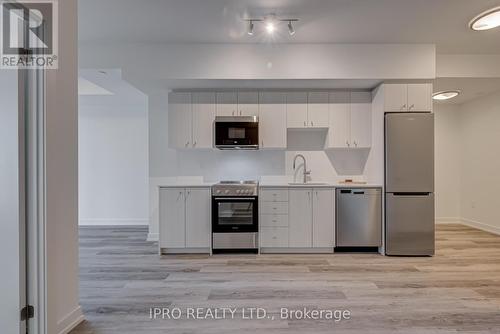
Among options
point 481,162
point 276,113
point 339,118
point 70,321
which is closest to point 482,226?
point 481,162

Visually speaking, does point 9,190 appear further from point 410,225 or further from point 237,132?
point 410,225

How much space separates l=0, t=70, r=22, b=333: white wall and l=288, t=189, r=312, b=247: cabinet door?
3.04 metres

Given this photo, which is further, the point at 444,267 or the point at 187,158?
the point at 187,158

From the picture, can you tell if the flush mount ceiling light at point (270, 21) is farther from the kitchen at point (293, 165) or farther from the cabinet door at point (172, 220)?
the cabinet door at point (172, 220)

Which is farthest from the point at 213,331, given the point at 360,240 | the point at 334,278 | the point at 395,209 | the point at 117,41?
the point at 117,41

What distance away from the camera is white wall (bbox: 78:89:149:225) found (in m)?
6.42

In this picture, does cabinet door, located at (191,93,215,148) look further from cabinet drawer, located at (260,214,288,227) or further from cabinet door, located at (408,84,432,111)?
cabinet door, located at (408,84,432,111)

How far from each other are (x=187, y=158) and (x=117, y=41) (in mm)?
1895

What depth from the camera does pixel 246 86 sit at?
438 centimetres

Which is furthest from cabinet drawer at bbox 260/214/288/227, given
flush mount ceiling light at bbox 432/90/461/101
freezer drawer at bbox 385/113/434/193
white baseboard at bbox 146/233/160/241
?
flush mount ceiling light at bbox 432/90/461/101

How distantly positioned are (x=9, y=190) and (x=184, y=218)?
2443 mm

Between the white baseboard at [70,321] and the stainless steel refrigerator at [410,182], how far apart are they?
355 centimetres

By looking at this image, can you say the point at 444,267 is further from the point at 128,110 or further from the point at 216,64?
the point at 128,110

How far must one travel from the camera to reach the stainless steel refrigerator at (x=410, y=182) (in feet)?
13.1
